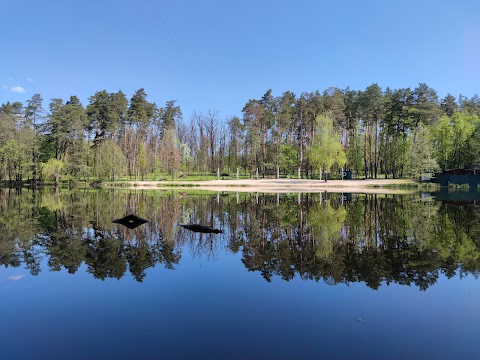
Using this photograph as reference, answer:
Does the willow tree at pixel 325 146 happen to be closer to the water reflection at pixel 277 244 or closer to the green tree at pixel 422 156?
the green tree at pixel 422 156

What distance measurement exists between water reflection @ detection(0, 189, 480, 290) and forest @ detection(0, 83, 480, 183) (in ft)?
123

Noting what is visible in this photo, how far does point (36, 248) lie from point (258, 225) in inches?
413

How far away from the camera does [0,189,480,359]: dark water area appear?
5.98 m

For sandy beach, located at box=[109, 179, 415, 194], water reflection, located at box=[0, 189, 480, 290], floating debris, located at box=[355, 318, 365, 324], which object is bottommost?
floating debris, located at box=[355, 318, 365, 324]

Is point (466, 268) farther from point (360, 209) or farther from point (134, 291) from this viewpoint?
point (360, 209)

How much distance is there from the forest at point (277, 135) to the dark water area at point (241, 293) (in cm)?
4361

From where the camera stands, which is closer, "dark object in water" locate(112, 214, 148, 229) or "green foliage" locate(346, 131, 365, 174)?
"dark object in water" locate(112, 214, 148, 229)

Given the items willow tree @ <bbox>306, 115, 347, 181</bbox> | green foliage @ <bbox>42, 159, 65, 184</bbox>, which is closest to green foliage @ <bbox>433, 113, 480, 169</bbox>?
willow tree @ <bbox>306, 115, 347, 181</bbox>

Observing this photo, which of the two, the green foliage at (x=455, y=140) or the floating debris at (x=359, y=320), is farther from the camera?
the green foliage at (x=455, y=140)

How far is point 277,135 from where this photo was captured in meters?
74.5

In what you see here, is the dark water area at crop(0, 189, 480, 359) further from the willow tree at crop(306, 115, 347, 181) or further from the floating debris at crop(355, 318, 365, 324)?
the willow tree at crop(306, 115, 347, 181)

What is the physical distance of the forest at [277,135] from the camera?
194 ft

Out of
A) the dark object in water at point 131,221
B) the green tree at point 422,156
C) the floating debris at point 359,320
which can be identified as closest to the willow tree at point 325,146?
the green tree at point 422,156

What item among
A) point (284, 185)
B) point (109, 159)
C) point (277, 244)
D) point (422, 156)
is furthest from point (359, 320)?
point (109, 159)
